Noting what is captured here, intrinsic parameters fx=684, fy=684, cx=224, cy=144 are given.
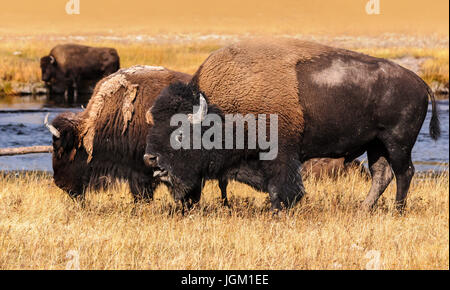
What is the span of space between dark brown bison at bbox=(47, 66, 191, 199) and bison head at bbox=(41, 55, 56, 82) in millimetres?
18783

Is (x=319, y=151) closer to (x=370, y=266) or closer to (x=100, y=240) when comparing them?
(x=370, y=266)

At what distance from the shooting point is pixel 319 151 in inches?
274

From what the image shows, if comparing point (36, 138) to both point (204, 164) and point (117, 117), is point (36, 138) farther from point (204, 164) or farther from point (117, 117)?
point (204, 164)

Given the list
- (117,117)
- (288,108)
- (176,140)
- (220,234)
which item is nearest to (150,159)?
(176,140)

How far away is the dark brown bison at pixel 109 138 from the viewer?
7.52m

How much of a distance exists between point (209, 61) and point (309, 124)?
1207 millimetres

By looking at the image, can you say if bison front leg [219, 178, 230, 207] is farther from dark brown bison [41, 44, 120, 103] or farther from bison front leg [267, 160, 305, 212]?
dark brown bison [41, 44, 120, 103]

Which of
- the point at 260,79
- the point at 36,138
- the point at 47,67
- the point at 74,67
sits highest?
the point at 260,79

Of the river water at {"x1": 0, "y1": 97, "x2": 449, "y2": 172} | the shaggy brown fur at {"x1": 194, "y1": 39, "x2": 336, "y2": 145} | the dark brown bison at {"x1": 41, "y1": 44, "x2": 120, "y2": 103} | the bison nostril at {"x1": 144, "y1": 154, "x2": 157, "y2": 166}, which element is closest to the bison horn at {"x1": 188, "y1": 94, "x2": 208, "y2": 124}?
the shaggy brown fur at {"x1": 194, "y1": 39, "x2": 336, "y2": 145}

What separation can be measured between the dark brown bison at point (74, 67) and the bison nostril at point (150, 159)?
1987cm

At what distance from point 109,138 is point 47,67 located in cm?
1905

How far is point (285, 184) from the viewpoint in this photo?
6.78 m

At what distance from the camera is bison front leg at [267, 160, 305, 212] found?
6.74 meters

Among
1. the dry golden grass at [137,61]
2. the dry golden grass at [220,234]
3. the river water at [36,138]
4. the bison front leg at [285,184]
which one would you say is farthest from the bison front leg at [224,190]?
the dry golden grass at [137,61]
